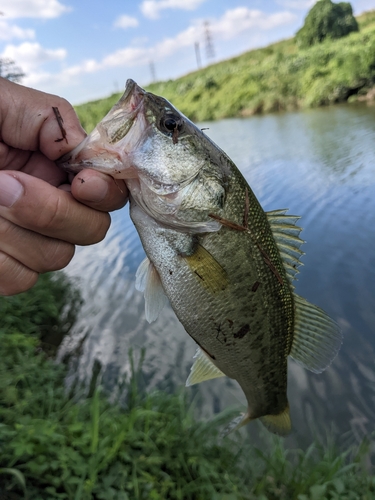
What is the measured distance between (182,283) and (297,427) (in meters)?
3.32

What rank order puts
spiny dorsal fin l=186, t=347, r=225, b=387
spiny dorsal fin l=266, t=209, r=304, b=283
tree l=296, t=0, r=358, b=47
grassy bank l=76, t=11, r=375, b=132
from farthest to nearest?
tree l=296, t=0, r=358, b=47 < grassy bank l=76, t=11, r=375, b=132 < spiny dorsal fin l=186, t=347, r=225, b=387 < spiny dorsal fin l=266, t=209, r=304, b=283

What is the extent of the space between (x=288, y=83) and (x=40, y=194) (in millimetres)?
33197

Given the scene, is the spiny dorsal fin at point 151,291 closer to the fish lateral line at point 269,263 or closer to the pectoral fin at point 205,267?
the pectoral fin at point 205,267

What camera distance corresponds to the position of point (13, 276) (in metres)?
1.97

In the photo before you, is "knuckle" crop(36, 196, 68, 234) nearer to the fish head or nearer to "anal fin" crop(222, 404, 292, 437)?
the fish head

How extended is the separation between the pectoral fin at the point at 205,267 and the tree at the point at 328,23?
50.6 metres

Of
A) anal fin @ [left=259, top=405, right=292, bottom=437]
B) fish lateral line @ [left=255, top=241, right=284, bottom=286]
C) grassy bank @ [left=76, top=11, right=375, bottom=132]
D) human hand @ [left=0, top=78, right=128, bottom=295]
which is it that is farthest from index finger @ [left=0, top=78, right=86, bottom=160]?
grassy bank @ [left=76, top=11, right=375, bottom=132]

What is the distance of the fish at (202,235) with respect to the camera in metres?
1.68

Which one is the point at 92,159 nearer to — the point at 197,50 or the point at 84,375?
the point at 84,375

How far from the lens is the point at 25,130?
2039 millimetres

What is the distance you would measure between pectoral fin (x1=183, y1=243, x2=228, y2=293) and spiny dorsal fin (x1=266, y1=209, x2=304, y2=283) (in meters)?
0.45

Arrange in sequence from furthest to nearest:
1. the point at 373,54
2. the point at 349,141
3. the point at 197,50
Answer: the point at 197,50 → the point at 373,54 → the point at 349,141

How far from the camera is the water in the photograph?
4.67m

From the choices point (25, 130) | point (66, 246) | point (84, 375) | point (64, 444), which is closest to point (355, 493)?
point (64, 444)
